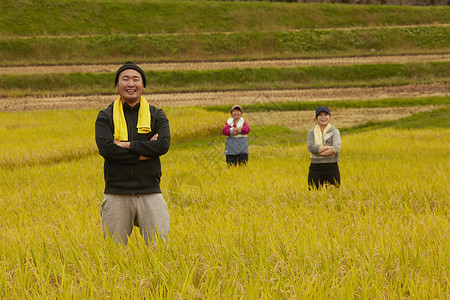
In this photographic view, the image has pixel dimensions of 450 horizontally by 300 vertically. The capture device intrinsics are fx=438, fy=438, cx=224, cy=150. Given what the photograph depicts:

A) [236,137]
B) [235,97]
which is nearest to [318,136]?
[236,137]

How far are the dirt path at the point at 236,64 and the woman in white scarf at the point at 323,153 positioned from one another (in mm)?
27980

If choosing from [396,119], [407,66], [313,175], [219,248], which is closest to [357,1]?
[407,66]

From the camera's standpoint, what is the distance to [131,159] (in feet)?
11.7

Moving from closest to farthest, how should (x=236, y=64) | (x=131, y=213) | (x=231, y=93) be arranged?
(x=131, y=213), (x=231, y=93), (x=236, y=64)

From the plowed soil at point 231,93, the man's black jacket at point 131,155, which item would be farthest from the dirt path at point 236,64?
the man's black jacket at point 131,155

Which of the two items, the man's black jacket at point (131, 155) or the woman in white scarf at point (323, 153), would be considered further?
the woman in white scarf at point (323, 153)

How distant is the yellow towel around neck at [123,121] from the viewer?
3.64 meters

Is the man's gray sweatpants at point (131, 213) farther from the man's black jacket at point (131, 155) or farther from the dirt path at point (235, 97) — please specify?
the dirt path at point (235, 97)

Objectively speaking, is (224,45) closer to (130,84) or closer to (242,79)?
(242,79)

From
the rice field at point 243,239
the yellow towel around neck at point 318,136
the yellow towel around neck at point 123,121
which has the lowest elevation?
the rice field at point 243,239

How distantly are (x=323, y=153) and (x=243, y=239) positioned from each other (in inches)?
131

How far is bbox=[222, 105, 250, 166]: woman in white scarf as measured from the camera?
8.75 meters

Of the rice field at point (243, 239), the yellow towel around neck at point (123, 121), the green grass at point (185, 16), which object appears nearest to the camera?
the rice field at point (243, 239)

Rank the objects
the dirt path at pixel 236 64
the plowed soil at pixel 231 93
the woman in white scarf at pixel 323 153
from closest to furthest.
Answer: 1. the woman in white scarf at pixel 323 153
2. the plowed soil at pixel 231 93
3. the dirt path at pixel 236 64
